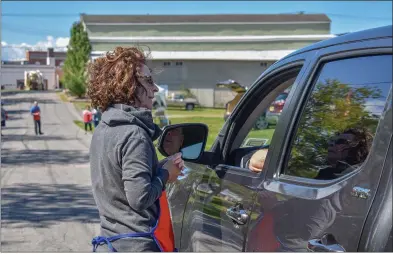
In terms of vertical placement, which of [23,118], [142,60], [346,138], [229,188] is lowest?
[23,118]

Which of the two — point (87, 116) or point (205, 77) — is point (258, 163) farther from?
point (205, 77)

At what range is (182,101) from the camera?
173 feet

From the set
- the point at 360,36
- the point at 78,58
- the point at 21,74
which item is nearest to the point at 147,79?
the point at 360,36

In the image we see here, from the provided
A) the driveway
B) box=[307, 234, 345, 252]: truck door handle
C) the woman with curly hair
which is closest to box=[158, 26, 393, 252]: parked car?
box=[307, 234, 345, 252]: truck door handle

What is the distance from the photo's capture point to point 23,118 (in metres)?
40.4

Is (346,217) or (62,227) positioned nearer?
(346,217)

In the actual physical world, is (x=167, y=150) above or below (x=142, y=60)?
below

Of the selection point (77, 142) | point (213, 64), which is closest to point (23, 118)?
point (77, 142)

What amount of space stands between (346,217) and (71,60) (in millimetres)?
59667

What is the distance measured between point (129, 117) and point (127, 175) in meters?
0.28

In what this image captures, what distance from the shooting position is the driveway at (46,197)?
304 inches

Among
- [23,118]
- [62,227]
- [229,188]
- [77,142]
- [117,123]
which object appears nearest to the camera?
[117,123]

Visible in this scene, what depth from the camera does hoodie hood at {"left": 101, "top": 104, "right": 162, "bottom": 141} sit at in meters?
2.70

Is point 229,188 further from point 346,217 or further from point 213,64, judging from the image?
point 213,64
